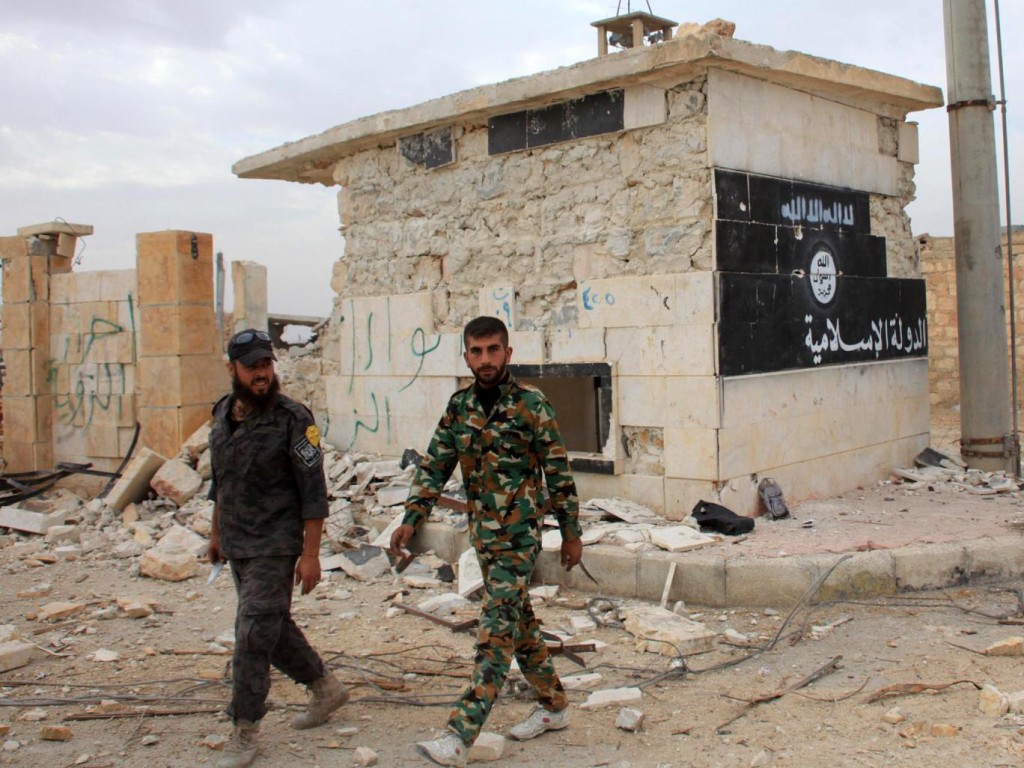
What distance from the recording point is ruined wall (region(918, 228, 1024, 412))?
14430 mm

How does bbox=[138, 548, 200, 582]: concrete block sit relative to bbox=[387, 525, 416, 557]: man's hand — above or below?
below

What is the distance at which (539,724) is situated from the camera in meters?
3.86

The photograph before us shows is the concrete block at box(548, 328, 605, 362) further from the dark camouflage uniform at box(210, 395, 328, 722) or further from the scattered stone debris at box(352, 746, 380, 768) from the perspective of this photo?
the scattered stone debris at box(352, 746, 380, 768)

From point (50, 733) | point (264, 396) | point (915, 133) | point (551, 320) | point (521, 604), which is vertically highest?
point (915, 133)

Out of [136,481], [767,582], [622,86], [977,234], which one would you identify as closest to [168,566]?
[136,481]

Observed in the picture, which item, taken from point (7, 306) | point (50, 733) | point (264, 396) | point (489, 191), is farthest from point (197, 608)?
point (7, 306)

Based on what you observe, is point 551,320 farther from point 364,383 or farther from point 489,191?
point 364,383

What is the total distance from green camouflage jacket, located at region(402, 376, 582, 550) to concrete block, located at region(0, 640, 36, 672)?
2.44m

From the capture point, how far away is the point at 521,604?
3768mm

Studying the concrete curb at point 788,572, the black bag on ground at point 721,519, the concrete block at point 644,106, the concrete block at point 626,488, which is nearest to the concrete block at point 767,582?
the concrete curb at point 788,572

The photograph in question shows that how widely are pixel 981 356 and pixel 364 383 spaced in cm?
531

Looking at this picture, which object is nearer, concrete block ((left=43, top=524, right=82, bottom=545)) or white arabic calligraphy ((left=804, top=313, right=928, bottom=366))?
white arabic calligraphy ((left=804, top=313, right=928, bottom=366))

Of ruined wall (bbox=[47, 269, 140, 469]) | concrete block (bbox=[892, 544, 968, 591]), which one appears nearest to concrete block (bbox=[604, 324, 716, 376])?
concrete block (bbox=[892, 544, 968, 591])

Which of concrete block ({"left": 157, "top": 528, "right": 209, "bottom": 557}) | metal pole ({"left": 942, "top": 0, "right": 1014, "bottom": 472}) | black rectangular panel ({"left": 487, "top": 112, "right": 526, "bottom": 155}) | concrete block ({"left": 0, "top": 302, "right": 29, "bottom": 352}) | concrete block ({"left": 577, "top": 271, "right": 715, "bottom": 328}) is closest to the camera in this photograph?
concrete block ({"left": 577, "top": 271, "right": 715, "bottom": 328})
